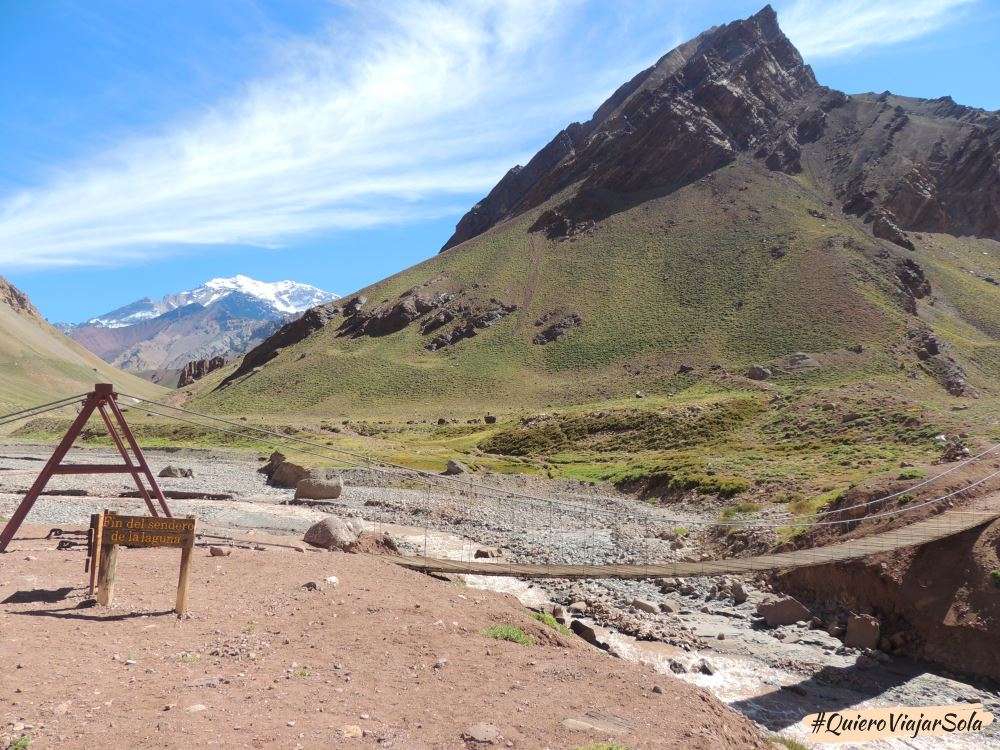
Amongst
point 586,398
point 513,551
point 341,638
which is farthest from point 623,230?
point 341,638

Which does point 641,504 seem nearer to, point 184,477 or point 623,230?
point 184,477

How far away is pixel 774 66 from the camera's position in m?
175

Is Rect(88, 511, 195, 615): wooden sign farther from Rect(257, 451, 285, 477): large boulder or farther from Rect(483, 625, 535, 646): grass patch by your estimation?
Rect(257, 451, 285, 477): large boulder

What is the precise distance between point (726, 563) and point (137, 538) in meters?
11.8

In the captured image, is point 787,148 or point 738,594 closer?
point 738,594

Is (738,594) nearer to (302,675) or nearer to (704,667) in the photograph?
(704,667)

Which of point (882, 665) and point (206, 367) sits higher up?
point (206, 367)

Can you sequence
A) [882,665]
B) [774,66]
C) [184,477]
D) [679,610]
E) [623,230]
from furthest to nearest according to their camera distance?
[774,66] < [623,230] < [184,477] < [679,610] < [882,665]

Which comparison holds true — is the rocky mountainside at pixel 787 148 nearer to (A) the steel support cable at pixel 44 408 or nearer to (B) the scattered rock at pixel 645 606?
(B) the scattered rock at pixel 645 606

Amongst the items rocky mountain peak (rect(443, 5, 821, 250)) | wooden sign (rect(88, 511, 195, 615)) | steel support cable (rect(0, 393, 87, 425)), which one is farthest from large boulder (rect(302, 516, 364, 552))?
rocky mountain peak (rect(443, 5, 821, 250))

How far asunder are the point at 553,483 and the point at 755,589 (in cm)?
2276

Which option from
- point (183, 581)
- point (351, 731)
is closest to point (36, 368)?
point (183, 581)

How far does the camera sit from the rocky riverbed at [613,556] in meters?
13.3

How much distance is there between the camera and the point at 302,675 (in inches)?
340
